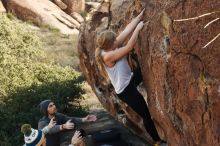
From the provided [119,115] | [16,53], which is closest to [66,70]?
[16,53]

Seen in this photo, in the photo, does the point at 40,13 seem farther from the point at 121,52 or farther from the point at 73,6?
the point at 121,52

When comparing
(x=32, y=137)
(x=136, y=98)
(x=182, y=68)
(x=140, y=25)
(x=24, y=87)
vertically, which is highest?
(x=140, y=25)

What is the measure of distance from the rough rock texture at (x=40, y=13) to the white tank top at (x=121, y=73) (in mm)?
22027

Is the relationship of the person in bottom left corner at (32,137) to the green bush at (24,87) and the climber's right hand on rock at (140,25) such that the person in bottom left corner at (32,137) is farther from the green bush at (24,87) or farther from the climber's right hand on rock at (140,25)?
the green bush at (24,87)

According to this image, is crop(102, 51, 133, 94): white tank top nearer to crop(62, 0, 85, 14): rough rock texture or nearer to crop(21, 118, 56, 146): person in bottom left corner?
crop(21, 118, 56, 146): person in bottom left corner

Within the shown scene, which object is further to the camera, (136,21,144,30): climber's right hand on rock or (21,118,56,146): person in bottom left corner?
(21,118,56,146): person in bottom left corner

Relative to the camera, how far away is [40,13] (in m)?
27.1

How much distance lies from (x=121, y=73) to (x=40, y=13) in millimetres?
22839

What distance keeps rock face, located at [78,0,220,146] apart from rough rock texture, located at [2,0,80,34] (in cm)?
2185

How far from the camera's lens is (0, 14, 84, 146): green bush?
10367 mm

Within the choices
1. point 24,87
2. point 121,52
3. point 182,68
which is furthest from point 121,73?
point 24,87

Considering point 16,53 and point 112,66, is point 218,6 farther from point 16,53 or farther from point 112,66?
point 16,53

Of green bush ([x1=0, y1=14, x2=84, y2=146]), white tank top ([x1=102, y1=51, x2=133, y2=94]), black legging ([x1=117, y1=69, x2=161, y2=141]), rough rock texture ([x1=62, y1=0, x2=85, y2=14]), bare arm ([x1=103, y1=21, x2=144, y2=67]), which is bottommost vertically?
green bush ([x1=0, y1=14, x2=84, y2=146])

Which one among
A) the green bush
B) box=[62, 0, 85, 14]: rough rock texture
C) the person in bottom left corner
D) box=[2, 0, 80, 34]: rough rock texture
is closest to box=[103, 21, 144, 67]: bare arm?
the person in bottom left corner
